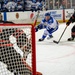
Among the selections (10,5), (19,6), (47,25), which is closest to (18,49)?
(47,25)

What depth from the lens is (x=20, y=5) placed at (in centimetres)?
1123

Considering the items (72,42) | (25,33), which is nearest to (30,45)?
(25,33)

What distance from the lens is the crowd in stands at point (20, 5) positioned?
36.5 ft

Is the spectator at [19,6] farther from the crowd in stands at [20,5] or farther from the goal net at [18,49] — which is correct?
the goal net at [18,49]

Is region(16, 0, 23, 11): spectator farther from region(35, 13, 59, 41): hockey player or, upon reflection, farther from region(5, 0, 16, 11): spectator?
region(35, 13, 59, 41): hockey player

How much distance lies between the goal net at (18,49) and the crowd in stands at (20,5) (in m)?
8.46

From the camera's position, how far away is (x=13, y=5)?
1135 cm

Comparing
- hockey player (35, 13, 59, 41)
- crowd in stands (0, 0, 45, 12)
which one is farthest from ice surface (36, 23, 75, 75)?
crowd in stands (0, 0, 45, 12)

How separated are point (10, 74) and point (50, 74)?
0.60 m

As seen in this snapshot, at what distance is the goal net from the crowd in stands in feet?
27.8

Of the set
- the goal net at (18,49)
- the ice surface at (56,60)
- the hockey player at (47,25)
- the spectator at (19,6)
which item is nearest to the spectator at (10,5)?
the spectator at (19,6)

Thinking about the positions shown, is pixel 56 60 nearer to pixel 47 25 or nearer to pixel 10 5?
pixel 47 25

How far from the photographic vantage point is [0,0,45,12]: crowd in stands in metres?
11.1

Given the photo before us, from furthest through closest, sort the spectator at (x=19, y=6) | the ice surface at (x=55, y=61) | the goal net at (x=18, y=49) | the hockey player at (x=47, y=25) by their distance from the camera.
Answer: the spectator at (x=19, y=6) → the hockey player at (x=47, y=25) → the ice surface at (x=55, y=61) → the goal net at (x=18, y=49)
